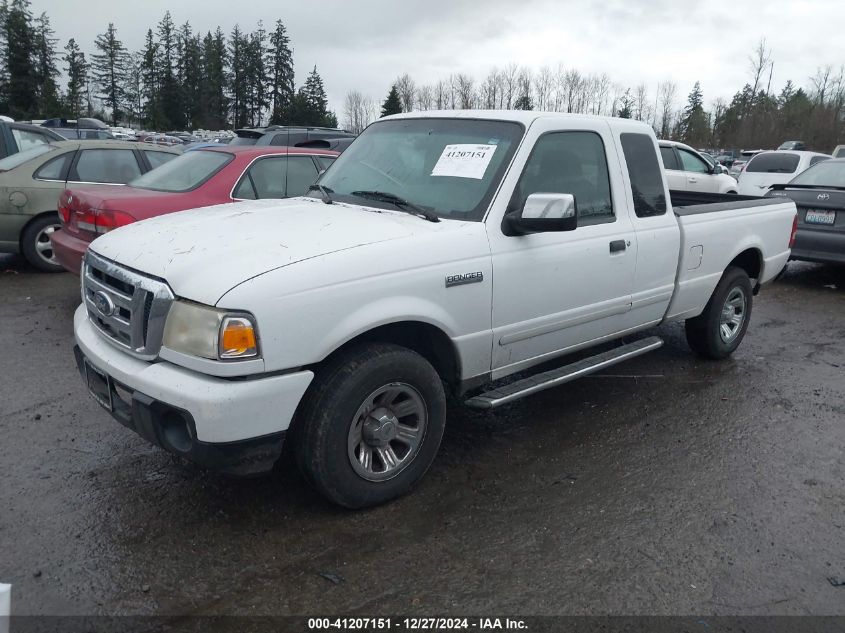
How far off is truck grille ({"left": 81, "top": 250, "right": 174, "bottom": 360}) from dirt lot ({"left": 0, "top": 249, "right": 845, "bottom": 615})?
0.89 m

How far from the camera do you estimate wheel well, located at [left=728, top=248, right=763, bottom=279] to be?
588cm

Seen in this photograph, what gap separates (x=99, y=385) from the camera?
10.9 ft

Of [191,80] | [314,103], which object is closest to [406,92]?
[314,103]

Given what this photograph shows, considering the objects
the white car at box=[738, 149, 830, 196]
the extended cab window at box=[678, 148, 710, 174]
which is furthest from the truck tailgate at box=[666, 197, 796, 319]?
the white car at box=[738, 149, 830, 196]

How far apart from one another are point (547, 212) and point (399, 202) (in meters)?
0.85


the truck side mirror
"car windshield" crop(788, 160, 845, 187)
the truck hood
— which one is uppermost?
"car windshield" crop(788, 160, 845, 187)

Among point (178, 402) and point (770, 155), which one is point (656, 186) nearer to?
point (178, 402)

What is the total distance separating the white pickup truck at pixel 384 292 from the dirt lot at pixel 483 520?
1.33ft

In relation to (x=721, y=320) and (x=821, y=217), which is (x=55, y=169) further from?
(x=821, y=217)

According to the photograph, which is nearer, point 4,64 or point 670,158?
point 670,158

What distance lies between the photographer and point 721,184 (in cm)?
1421

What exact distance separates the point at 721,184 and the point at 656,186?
35.1 feet

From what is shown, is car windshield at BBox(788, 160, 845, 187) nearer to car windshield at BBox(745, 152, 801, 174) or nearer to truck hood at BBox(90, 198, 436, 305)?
car windshield at BBox(745, 152, 801, 174)

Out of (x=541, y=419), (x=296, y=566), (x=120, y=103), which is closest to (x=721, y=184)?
(x=541, y=419)
